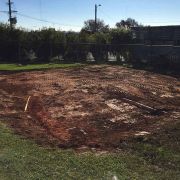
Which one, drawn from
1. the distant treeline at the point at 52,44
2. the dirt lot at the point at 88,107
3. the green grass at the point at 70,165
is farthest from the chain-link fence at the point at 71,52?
the green grass at the point at 70,165

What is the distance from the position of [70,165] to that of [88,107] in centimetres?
615

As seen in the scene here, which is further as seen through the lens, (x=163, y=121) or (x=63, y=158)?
(x=163, y=121)

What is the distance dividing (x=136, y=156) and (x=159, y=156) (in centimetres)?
47

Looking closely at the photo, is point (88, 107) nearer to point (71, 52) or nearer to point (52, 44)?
point (52, 44)

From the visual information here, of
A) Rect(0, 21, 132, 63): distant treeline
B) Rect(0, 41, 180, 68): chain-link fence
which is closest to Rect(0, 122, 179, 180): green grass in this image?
Rect(0, 41, 180, 68): chain-link fence

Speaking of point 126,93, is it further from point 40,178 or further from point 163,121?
point 40,178

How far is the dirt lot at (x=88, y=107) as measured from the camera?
1071 cm

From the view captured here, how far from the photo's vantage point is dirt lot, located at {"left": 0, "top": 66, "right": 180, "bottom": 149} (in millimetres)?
10711

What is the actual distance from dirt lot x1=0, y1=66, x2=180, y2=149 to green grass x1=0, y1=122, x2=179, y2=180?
828mm

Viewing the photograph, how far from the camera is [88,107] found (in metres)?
14.2

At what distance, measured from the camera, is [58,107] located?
47.2ft

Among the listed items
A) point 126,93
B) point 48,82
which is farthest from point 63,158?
point 48,82

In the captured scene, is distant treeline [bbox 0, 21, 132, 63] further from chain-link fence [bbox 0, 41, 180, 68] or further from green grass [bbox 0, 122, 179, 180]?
green grass [bbox 0, 122, 179, 180]

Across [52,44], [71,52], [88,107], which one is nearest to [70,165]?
[88,107]
